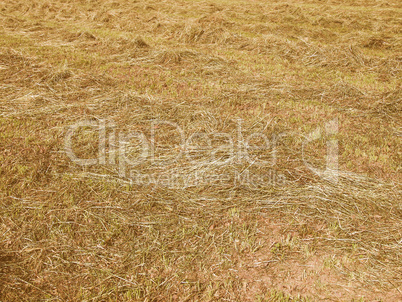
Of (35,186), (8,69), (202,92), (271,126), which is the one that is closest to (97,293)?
(35,186)

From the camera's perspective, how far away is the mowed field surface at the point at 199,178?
2.23m

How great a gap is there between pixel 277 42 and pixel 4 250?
262 inches

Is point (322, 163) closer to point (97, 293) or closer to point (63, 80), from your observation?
point (97, 293)

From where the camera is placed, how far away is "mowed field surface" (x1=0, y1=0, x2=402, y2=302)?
2.23 meters

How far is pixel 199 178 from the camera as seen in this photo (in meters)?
3.14

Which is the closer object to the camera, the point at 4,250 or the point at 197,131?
the point at 4,250

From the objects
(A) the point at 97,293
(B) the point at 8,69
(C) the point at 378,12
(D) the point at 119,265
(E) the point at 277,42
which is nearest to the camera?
(A) the point at 97,293

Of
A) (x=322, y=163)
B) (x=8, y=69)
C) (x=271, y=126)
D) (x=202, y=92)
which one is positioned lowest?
(x=322, y=163)

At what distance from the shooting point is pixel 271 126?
4086 millimetres

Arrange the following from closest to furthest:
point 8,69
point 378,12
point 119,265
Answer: point 119,265
point 8,69
point 378,12
